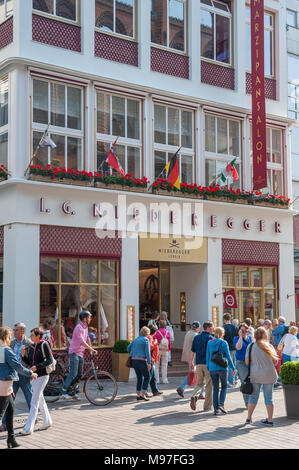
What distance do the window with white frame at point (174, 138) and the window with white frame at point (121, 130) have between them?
2.36 feet

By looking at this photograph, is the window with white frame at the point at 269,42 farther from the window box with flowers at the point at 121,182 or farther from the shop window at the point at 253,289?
the window box with flowers at the point at 121,182

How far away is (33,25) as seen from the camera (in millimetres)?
18109

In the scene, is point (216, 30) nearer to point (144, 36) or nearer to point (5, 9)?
point (144, 36)

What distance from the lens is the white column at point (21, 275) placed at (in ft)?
56.1

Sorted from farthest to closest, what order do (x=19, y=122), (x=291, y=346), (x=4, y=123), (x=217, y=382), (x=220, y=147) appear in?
(x=220, y=147) → (x=4, y=123) → (x=19, y=122) → (x=291, y=346) → (x=217, y=382)

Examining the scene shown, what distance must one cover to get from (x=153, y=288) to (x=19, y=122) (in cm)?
845

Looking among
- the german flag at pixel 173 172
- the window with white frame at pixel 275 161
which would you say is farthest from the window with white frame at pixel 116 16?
the window with white frame at pixel 275 161

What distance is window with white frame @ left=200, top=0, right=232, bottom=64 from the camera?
2231cm

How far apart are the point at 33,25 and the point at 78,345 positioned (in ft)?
30.2

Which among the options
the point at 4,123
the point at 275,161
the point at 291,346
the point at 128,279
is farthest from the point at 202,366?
the point at 275,161

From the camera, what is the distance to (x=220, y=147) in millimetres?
22391

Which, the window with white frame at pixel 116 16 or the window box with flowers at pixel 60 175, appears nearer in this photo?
the window box with flowers at pixel 60 175
